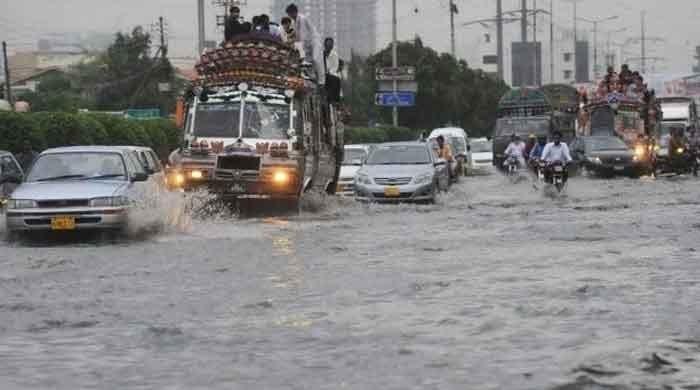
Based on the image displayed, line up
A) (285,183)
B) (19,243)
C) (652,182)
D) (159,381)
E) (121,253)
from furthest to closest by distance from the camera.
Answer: (652,182) → (285,183) → (19,243) → (121,253) → (159,381)

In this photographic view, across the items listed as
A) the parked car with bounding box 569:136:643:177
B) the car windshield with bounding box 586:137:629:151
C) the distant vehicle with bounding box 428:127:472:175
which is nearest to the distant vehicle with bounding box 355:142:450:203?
the parked car with bounding box 569:136:643:177

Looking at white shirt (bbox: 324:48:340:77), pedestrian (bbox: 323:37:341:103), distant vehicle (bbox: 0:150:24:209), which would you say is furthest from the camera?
white shirt (bbox: 324:48:340:77)

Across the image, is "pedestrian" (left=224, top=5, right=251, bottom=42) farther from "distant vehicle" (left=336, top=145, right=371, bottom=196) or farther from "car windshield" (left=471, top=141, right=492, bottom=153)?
"car windshield" (left=471, top=141, right=492, bottom=153)

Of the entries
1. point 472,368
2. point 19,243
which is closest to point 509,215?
point 19,243

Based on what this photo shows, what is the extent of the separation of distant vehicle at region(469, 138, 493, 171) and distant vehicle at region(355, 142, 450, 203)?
30.4m

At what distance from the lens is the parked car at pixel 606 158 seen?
1633 inches

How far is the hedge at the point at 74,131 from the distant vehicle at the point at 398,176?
4000mm

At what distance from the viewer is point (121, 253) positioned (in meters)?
16.9

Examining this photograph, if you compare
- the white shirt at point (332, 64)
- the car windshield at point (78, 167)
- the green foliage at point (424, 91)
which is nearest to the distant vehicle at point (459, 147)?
the white shirt at point (332, 64)

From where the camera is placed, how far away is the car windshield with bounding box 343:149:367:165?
35862 millimetres

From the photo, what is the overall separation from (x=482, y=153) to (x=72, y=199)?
47.6 metres

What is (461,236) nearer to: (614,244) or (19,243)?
(614,244)

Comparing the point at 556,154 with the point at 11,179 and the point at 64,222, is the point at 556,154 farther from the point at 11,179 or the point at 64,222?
the point at 64,222

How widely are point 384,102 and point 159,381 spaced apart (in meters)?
56.7
